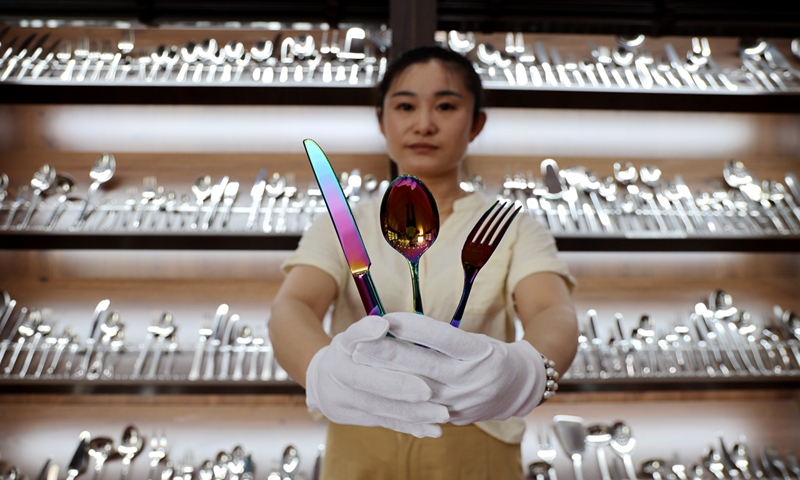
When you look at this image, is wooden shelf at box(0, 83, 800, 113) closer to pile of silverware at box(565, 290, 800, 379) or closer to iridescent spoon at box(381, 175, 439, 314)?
pile of silverware at box(565, 290, 800, 379)

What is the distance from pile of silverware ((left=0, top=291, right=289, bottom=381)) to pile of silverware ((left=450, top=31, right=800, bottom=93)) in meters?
0.91

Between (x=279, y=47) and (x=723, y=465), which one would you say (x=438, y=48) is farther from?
(x=723, y=465)

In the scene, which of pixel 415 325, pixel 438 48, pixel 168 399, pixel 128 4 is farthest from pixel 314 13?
pixel 415 325

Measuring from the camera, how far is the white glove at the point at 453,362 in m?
0.49

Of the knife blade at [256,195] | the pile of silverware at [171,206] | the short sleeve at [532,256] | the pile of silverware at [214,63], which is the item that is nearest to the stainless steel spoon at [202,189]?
the pile of silverware at [171,206]

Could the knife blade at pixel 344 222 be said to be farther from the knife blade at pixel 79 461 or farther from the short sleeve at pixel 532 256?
the knife blade at pixel 79 461

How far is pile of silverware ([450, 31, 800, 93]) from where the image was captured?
164cm

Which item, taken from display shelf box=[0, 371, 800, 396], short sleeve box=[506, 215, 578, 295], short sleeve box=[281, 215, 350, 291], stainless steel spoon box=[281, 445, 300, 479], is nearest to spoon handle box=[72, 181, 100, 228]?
display shelf box=[0, 371, 800, 396]

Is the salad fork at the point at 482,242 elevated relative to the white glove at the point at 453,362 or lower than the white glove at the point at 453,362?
elevated

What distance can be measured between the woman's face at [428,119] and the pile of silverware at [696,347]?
32.1 inches

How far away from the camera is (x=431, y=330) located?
0.49 m

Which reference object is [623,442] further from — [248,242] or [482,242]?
[482,242]

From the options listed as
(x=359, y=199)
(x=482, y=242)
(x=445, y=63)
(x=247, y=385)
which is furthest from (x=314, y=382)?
(x=359, y=199)

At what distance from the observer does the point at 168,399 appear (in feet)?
5.71
